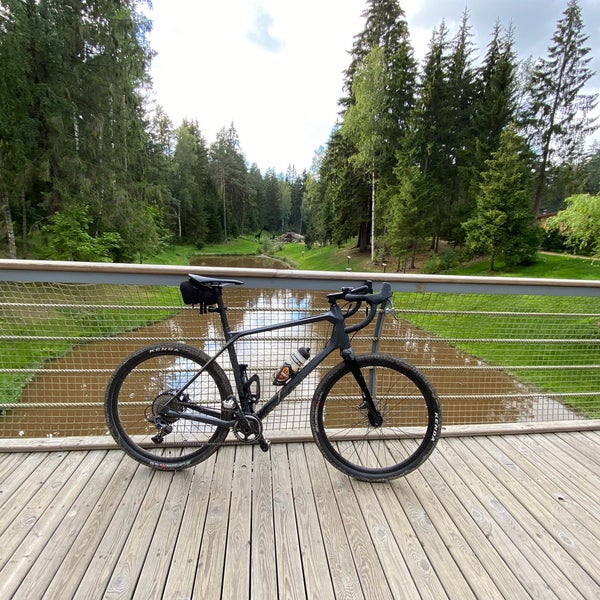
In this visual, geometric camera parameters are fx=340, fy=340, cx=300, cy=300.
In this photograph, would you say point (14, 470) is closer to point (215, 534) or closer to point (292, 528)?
point (215, 534)

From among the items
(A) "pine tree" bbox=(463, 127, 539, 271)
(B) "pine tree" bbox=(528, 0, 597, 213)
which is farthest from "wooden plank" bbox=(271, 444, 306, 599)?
(B) "pine tree" bbox=(528, 0, 597, 213)

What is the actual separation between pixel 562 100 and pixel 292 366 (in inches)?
919

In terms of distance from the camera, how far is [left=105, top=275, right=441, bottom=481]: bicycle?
157 cm

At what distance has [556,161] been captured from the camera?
1858 cm

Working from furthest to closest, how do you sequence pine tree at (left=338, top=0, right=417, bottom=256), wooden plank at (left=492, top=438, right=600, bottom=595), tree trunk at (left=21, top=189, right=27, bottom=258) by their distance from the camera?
pine tree at (left=338, top=0, right=417, bottom=256), tree trunk at (left=21, top=189, right=27, bottom=258), wooden plank at (left=492, top=438, right=600, bottom=595)

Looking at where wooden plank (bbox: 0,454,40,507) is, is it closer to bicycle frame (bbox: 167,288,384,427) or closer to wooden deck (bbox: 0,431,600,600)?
wooden deck (bbox: 0,431,600,600)

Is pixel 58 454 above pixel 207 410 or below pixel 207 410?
below

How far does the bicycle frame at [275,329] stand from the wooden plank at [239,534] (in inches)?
11.4

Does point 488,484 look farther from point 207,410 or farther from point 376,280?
point 207,410

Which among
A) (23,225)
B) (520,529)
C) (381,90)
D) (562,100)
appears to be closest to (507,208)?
(381,90)

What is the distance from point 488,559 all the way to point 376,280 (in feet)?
4.12

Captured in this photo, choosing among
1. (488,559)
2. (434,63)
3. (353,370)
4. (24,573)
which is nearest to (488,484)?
(488,559)

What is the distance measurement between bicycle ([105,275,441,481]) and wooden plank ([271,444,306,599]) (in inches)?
7.2

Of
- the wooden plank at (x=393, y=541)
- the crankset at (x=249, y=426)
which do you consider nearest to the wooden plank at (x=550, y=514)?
the wooden plank at (x=393, y=541)
